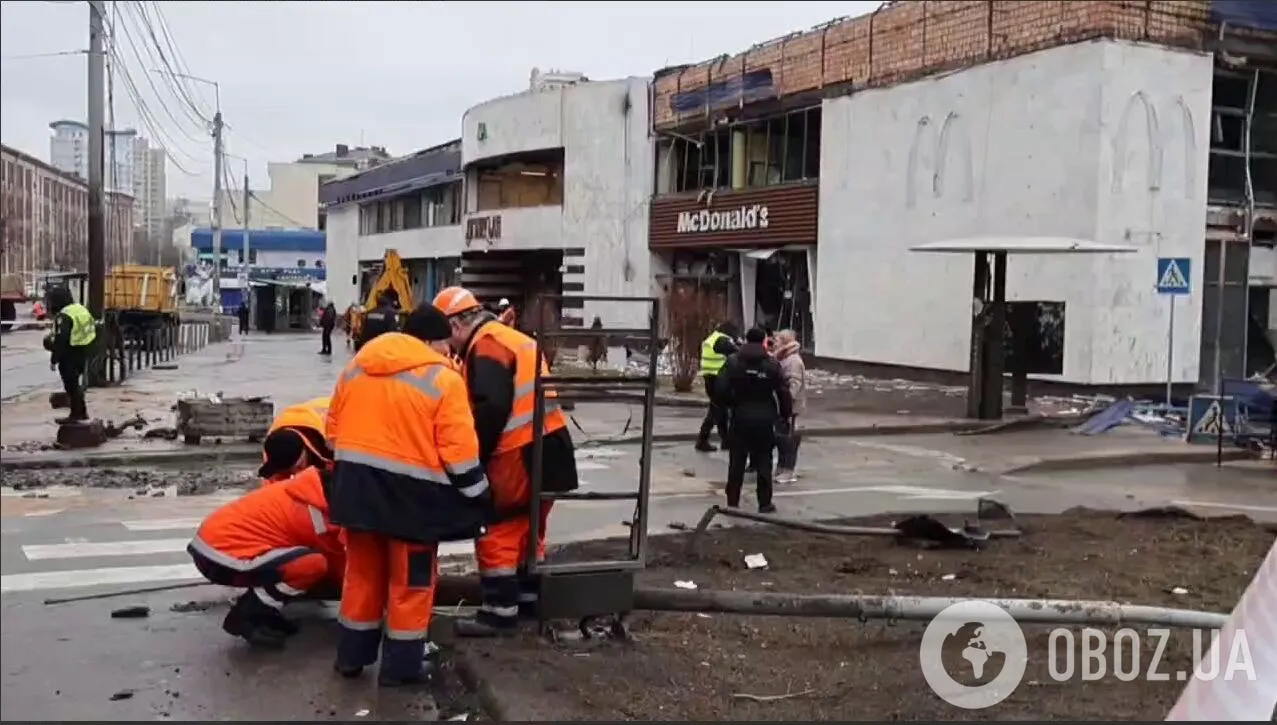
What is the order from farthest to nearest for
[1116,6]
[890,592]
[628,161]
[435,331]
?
[628,161] < [1116,6] < [890,592] < [435,331]

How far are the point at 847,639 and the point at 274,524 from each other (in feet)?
10.0

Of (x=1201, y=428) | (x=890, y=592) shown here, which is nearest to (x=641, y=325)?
(x=1201, y=428)

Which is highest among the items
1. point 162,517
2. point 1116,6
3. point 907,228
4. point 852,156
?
point 1116,6

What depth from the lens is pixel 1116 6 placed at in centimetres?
2225

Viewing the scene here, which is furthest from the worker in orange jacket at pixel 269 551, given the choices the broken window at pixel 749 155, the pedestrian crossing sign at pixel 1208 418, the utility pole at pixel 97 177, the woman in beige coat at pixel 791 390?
the broken window at pixel 749 155

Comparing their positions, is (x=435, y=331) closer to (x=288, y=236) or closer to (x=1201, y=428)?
(x=1201, y=428)

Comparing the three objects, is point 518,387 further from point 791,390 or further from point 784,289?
point 784,289

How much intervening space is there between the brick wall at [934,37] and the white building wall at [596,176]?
11.2 ft

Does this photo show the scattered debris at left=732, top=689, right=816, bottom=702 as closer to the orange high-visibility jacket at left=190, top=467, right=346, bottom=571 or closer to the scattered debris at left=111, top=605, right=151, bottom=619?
the orange high-visibility jacket at left=190, top=467, right=346, bottom=571

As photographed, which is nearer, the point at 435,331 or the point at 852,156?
the point at 435,331

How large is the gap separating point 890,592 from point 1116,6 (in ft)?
59.2

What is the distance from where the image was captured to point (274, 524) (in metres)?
6.48

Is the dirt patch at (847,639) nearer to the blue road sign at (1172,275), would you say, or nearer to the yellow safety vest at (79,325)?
the yellow safety vest at (79,325)

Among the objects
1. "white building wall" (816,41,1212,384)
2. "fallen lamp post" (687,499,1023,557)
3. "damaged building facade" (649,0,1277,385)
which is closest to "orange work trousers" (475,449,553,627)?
"fallen lamp post" (687,499,1023,557)
